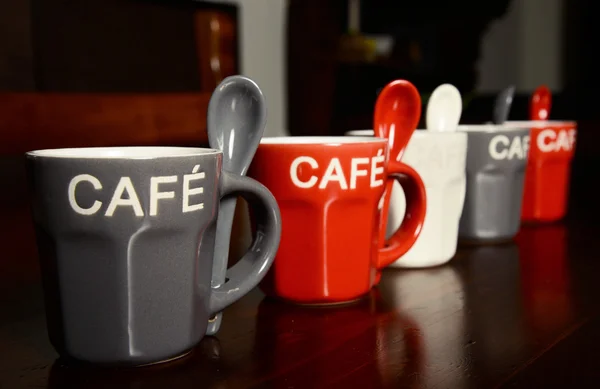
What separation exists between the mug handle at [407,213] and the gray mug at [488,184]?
179mm

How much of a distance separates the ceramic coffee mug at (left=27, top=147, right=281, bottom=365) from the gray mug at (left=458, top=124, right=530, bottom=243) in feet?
1.35

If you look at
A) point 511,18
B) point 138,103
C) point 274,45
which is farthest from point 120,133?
point 511,18

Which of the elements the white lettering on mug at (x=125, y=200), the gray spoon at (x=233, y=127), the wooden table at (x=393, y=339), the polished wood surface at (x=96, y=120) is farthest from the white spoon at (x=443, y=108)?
the polished wood surface at (x=96, y=120)

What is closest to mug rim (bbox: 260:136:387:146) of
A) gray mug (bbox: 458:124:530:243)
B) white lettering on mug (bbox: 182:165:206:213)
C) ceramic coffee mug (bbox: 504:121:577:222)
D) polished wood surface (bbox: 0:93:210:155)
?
white lettering on mug (bbox: 182:165:206:213)

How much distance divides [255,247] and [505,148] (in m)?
0.39

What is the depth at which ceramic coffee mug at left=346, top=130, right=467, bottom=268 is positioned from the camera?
62 cm

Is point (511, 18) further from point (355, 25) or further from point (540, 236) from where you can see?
point (540, 236)

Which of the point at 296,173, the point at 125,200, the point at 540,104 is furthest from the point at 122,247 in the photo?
the point at 540,104

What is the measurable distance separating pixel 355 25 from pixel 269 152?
357 centimetres

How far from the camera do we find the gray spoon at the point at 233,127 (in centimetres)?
43

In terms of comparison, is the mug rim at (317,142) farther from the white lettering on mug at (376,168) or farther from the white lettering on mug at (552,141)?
the white lettering on mug at (552,141)

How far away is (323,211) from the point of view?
49 cm

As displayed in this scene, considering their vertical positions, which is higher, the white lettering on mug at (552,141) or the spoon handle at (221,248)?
the white lettering on mug at (552,141)

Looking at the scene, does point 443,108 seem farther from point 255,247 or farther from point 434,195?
point 255,247
